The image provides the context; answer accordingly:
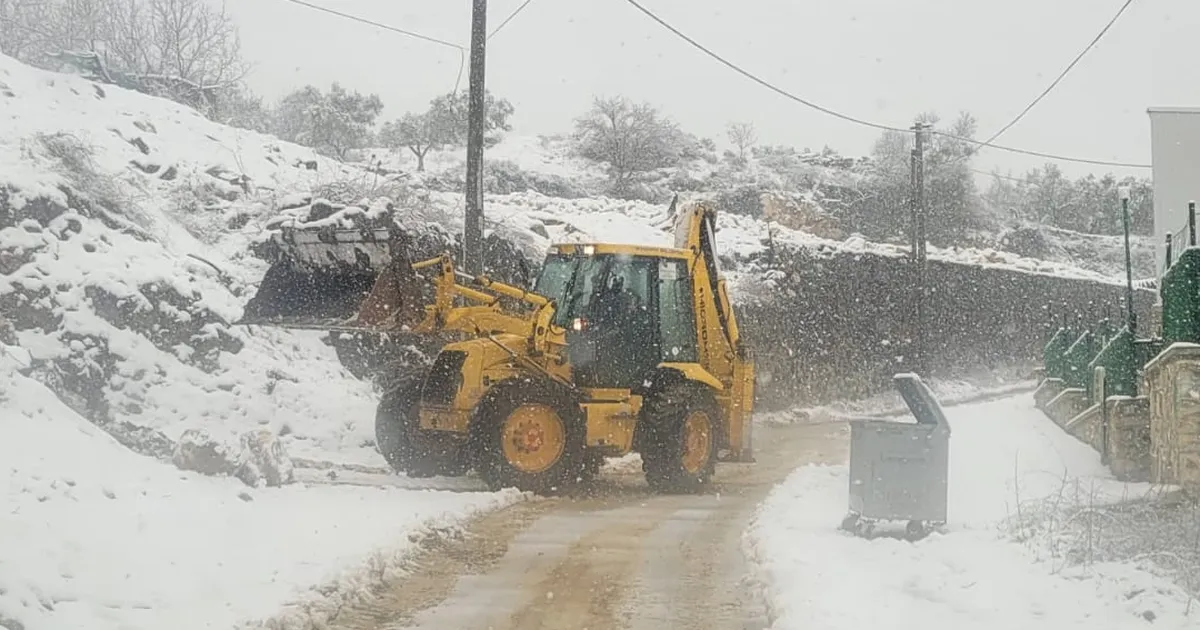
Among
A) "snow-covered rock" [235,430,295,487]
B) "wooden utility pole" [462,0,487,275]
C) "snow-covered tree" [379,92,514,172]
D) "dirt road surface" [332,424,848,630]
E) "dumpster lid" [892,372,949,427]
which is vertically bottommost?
"dirt road surface" [332,424,848,630]

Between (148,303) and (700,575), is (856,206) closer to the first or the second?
(148,303)

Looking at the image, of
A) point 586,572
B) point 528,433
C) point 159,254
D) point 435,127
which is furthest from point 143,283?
point 435,127

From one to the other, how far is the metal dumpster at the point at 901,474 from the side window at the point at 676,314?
4542 mm

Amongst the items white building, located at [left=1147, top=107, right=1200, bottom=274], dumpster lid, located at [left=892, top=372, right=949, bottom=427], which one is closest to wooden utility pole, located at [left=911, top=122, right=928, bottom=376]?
white building, located at [left=1147, top=107, right=1200, bottom=274]

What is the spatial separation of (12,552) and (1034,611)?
5677 mm

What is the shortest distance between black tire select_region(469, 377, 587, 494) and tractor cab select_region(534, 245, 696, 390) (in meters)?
0.92

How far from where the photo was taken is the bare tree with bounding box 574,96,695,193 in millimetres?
39406

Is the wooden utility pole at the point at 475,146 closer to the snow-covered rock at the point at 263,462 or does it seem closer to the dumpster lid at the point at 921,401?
the snow-covered rock at the point at 263,462

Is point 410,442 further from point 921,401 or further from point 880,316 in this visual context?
point 880,316

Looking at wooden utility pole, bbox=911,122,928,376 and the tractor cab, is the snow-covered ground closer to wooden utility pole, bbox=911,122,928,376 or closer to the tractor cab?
the tractor cab

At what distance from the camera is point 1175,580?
7.15 metres

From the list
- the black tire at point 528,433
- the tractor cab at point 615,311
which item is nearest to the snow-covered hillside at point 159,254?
the black tire at point 528,433

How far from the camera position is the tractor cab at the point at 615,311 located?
13477 millimetres

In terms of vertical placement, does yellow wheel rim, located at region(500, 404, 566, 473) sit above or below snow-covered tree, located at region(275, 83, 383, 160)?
below
